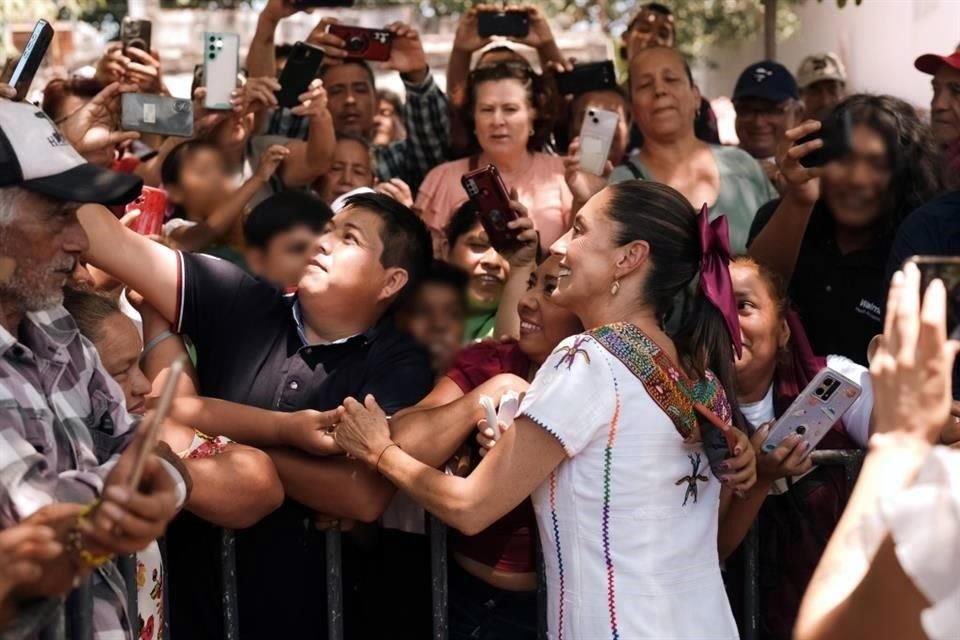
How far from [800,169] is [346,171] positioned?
218cm

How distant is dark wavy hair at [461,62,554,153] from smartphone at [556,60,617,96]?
254 millimetres

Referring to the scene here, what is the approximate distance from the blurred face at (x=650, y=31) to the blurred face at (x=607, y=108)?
679mm

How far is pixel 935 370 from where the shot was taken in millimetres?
2166

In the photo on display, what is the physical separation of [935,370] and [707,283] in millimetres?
1286

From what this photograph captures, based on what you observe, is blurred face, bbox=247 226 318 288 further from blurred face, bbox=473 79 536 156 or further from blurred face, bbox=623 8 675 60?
blurred face, bbox=623 8 675 60

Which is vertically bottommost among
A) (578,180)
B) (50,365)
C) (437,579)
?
(437,579)

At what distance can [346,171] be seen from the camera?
602cm

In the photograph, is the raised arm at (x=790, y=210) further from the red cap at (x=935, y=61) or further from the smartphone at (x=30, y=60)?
the smartphone at (x=30, y=60)

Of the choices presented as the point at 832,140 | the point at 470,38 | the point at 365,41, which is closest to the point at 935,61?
the point at 832,140

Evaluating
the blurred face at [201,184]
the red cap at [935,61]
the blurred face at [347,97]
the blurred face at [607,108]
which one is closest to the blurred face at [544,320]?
the red cap at [935,61]

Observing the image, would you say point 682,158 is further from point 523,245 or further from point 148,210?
point 148,210

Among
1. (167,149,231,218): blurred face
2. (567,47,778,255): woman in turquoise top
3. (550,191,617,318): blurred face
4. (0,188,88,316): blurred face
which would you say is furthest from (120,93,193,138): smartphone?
(550,191,617,318): blurred face

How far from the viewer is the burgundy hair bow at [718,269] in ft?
11.3

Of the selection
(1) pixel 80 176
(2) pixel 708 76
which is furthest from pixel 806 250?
(2) pixel 708 76
